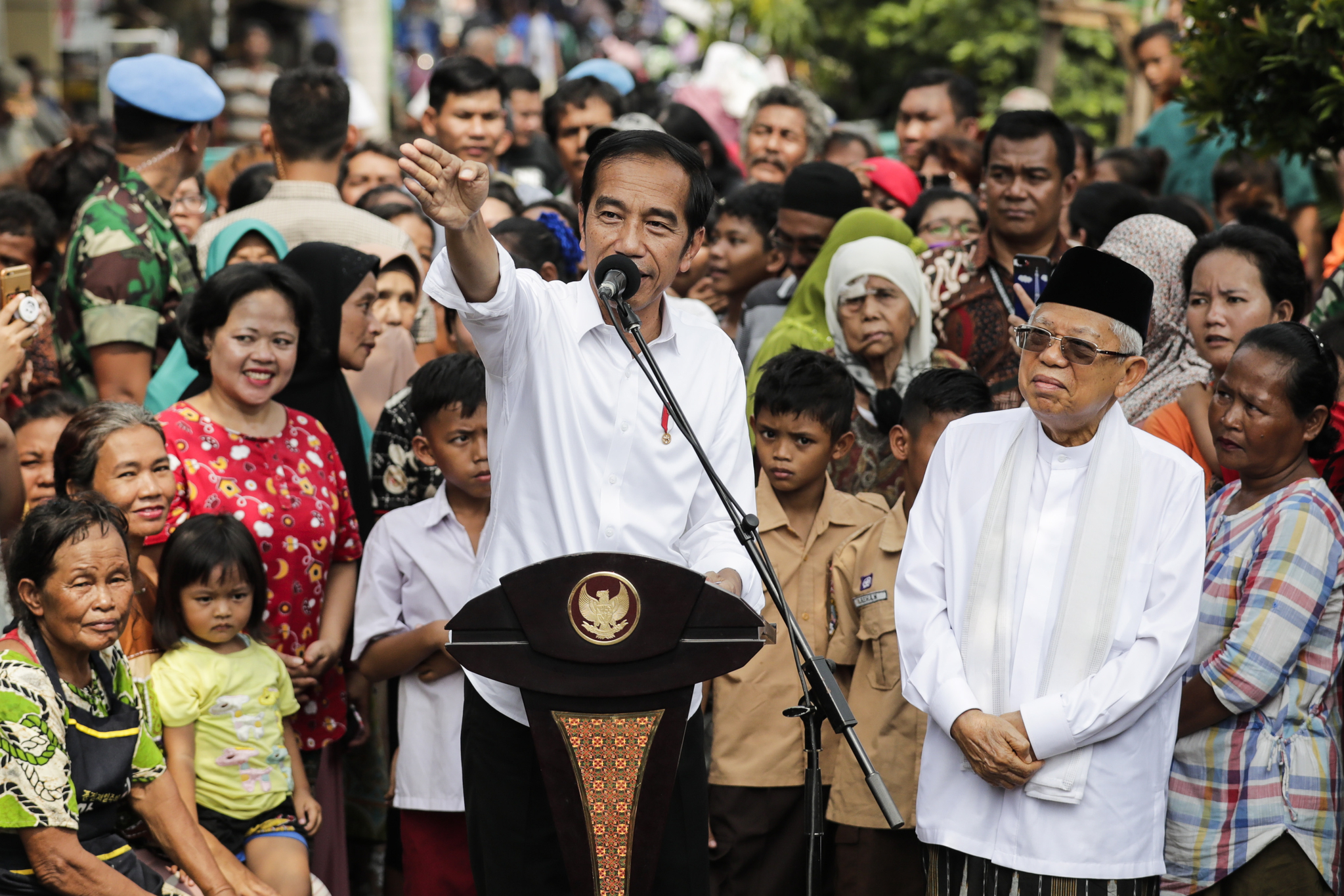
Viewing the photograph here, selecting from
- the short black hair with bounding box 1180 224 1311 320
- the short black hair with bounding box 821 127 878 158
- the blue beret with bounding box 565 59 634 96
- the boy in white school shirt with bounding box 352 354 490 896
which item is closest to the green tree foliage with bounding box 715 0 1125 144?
the blue beret with bounding box 565 59 634 96

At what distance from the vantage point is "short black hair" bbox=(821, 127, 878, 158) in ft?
27.5

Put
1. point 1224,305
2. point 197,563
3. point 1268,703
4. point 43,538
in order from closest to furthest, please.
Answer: point 43,538 < point 1268,703 < point 197,563 < point 1224,305

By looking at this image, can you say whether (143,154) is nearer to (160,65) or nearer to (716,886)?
(160,65)

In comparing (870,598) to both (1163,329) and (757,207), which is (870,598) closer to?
(1163,329)

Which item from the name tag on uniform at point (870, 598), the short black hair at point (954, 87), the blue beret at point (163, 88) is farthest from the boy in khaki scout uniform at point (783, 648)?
the short black hair at point (954, 87)

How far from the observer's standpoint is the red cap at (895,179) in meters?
7.27

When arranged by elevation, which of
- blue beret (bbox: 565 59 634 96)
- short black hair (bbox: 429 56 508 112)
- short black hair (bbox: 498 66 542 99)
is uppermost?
short black hair (bbox: 498 66 542 99)

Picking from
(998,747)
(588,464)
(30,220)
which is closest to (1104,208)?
(998,747)

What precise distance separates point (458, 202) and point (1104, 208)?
406cm

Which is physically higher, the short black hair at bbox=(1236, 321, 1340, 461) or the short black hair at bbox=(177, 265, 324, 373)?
the short black hair at bbox=(177, 265, 324, 373)

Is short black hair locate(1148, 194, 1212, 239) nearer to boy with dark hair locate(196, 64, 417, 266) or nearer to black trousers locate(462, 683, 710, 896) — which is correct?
boy with dark hair locate(196, 64, 417, 266)

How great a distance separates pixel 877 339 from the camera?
5.07 m

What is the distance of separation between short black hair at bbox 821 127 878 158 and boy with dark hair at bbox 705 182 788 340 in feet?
6.35

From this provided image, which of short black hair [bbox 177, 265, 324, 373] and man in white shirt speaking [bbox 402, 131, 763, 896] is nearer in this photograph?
man in white shirt speaking [bbox 402, 131, 763, 896]
